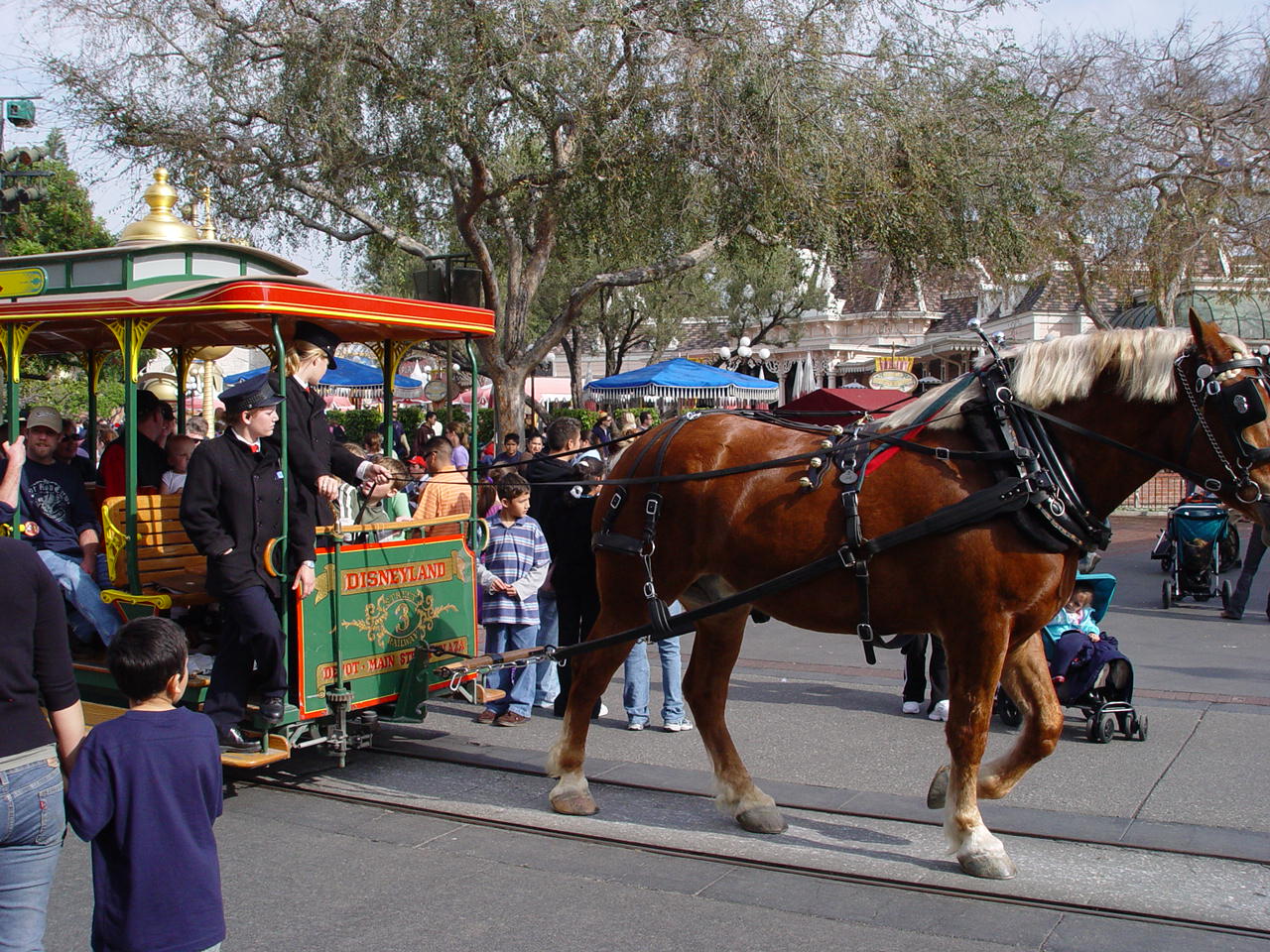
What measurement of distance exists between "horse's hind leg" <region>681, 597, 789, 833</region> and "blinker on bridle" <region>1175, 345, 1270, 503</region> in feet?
7.15

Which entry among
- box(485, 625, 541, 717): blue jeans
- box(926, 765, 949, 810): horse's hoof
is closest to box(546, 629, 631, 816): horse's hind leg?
box(926, 765, 949, 810): horse's hoof

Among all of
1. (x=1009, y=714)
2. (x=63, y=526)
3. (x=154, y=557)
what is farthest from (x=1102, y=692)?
(x=63, y=526)

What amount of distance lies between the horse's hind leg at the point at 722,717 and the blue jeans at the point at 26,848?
321 cm

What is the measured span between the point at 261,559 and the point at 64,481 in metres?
1.83

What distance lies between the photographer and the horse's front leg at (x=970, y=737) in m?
4.79

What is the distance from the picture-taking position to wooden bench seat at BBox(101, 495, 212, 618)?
6.30 m

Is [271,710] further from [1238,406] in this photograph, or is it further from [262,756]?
[1238,406]

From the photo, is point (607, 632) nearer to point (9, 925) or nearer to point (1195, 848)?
point (1195, 848)

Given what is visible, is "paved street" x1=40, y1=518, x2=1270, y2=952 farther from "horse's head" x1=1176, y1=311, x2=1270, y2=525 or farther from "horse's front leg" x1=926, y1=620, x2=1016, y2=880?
"horse's head" x1=1176, y1=311, x2=1270, y2=525

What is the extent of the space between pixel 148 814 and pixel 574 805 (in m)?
3.08

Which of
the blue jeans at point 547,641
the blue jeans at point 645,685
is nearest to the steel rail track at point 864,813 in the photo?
the blue jeans at point 645,685

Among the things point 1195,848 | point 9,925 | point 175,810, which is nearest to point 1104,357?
point 1195,848

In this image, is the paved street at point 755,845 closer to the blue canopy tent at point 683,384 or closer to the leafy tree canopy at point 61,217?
the blue canopy tent at point 683,384

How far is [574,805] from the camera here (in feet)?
19.0
